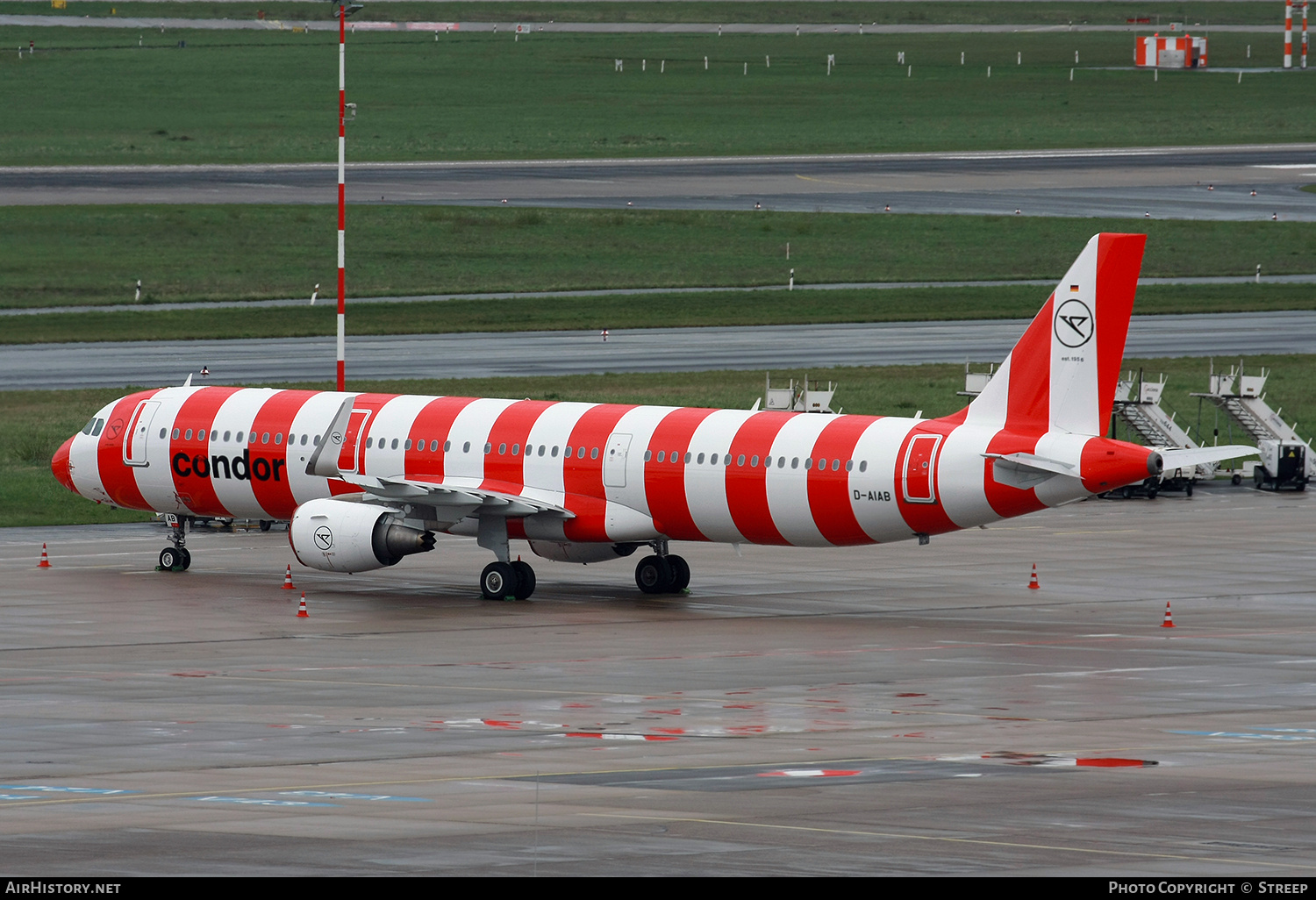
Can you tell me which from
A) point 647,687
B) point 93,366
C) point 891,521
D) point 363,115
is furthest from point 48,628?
point 363,115

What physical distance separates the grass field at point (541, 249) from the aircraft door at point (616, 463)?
5676 centimetres

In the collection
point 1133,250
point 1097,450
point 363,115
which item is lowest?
point 1097,450

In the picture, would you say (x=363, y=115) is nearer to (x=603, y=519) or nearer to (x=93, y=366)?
(x=93, y=366)

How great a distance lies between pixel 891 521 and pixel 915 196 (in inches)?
3252

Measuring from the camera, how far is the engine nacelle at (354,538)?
43750 millimetres

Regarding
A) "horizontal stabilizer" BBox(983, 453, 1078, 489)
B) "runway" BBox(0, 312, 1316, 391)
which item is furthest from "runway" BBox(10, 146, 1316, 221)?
"horizontal stabilizer" BBox(983, 453, 1078, 489)

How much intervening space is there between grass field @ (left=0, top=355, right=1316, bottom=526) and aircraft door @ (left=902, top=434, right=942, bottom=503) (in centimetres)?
2644

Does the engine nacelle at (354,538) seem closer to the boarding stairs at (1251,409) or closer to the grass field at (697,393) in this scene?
the grass field at (697,393)

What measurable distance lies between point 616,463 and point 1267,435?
28.3m

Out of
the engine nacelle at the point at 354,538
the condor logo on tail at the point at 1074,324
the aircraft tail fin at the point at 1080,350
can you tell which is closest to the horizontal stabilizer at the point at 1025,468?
the aircraft tail fin at the point at 1080,350

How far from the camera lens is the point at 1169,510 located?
5928 centimetres

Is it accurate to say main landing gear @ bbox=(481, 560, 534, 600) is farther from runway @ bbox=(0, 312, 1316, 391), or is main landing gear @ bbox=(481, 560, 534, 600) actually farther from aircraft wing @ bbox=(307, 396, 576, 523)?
runway @ bbox=(0, 312, 1316, 391)

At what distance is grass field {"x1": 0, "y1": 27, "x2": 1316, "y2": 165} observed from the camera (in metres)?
148

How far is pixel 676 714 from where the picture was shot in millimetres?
30984
